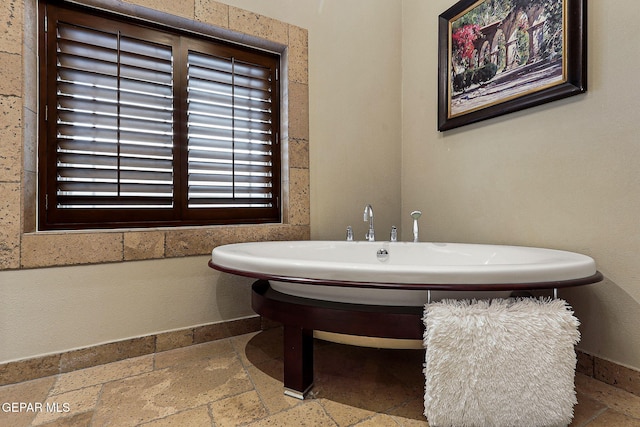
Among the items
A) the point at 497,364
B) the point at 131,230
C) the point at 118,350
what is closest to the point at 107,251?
the point at 131,230

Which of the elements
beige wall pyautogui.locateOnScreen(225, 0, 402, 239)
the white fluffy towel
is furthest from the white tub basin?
beige wall pyautogui.locateOnScreen(225, 0, 402, 239)

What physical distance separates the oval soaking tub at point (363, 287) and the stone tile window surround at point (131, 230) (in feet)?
1.68

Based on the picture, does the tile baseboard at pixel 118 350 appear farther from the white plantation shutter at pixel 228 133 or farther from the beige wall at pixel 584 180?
the beige wall at pixel 584 180

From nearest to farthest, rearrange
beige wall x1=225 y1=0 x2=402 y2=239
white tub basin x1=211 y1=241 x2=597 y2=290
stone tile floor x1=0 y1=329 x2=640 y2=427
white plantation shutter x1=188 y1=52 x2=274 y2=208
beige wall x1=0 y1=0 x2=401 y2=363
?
white tub basin x1=211 y1=241 x2=597 y2=290, stone tile floor x1=0 y1=329 x2=640 y2=427, beige wall x1=0 y1=0 x2=401 y2=363, white plantation shutter x1=188 y1=52 x2=274 y2=208, beige wall x1=225 y1=0 x2=402 y2=239

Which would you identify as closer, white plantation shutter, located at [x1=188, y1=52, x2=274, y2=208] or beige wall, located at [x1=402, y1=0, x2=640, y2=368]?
beige wall, located at [x1=402, y1=0, x2=640, y2=368]

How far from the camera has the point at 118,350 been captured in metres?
1.52

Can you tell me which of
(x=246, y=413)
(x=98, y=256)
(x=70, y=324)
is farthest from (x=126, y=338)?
(x=246, y=413)

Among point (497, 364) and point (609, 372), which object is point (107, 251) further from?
point (609, 372)

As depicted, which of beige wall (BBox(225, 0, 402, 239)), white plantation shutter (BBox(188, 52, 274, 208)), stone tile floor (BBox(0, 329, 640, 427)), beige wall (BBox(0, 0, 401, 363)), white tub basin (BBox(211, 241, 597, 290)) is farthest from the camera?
beige wall (BBox(225, 0, 402, 239))

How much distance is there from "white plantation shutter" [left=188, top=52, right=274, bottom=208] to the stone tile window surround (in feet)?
0.42

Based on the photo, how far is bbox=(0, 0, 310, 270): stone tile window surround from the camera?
1.31 meters

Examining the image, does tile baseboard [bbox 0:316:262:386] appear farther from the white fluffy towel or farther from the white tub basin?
the white fluffy towel

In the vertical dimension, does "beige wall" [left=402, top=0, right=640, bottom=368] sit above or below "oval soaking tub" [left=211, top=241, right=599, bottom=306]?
above

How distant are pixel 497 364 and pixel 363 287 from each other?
0.45 meters
